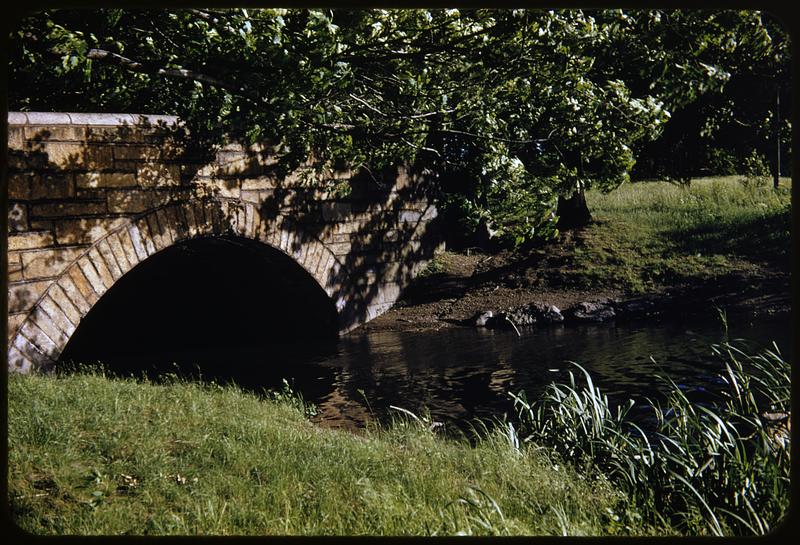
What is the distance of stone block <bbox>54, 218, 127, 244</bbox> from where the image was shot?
7.64m

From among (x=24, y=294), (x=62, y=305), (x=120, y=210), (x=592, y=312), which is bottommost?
(x=592, y=312)

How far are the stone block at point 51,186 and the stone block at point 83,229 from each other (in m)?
0.29

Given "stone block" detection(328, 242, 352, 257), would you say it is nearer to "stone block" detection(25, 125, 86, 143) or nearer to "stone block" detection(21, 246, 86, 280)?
"stone block" detection(21, 246, 86, 280)

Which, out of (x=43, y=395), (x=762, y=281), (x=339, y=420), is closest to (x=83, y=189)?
(x=43, y=395)

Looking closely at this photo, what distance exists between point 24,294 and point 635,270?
1095 centimetres

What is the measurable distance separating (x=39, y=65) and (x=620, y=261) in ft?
36.6

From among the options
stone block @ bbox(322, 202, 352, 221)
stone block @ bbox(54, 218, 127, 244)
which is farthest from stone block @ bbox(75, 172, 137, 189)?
stone block @ bbox(322, 202, 352, 221)

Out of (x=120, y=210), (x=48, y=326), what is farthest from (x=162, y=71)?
(x=48, y=326)

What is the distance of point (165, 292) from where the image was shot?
13172mm

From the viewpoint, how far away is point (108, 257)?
26.7ft

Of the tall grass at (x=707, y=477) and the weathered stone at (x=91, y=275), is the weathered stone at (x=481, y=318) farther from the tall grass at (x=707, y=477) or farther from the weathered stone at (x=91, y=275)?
the tall grass at (x=707, y=477)

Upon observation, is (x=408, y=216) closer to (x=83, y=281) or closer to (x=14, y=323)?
(x=83, y=281)

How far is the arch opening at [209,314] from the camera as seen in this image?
11.2 metres

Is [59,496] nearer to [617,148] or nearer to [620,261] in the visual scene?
[617,148]
